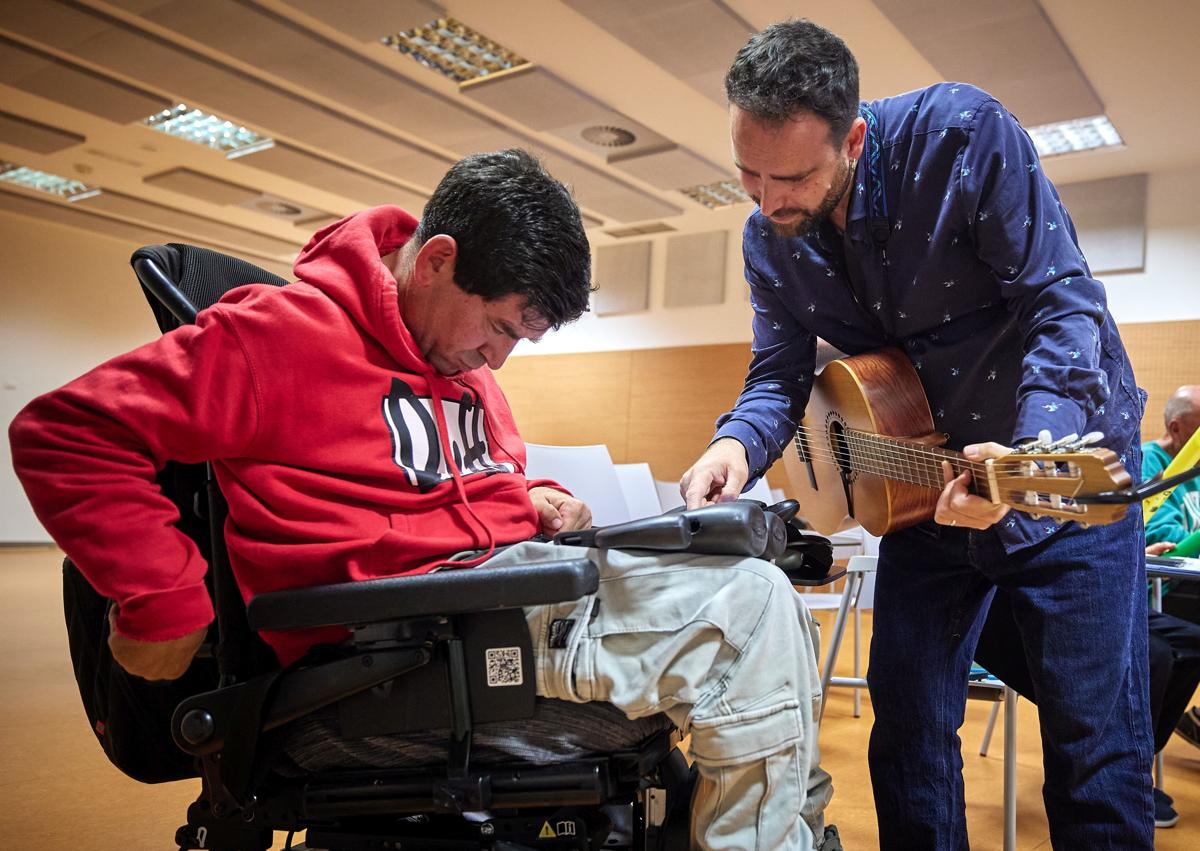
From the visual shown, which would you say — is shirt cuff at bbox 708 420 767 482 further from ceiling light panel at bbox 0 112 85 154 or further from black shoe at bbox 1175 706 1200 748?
ceiling light panel at bbox 0 112 85 154

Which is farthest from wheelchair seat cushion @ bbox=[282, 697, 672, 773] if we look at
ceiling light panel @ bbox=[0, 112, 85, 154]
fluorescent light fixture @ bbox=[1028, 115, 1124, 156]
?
ceiling light panel @ bbox=[0, 112, 85, 154]

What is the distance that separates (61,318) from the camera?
996 cm

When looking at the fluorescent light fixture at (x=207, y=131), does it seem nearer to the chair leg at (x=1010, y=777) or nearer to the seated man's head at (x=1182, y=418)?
the seated man's head at (x=1182, y=418)

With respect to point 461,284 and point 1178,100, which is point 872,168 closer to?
point 461,284

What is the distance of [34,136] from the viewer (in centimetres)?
679

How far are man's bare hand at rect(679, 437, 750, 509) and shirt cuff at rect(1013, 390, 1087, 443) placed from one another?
0.43 metres

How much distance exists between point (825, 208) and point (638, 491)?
2494mm

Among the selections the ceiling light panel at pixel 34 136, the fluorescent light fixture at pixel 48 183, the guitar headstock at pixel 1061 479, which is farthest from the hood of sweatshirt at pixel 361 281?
the fluorescent light fixture at pixel 48 183

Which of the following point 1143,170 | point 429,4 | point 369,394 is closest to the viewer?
point 369,394

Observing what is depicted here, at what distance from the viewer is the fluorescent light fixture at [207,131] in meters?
6.60

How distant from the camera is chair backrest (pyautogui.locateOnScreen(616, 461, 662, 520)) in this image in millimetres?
3777

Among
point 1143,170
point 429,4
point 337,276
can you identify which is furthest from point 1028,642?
point 1143,170

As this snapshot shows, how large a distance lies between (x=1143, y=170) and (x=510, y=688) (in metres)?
7.21

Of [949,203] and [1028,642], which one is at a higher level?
[949,203]
